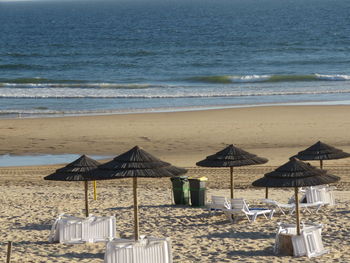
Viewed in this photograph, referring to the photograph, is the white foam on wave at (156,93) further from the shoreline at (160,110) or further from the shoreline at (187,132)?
the shoreline at (187,132)

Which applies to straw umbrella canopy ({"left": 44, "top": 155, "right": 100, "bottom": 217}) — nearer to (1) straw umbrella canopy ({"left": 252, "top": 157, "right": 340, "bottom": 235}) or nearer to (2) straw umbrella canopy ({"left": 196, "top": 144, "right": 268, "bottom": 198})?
(2) straw umbrella canopy ({"left": 196, "top": 144, "right": 268, "bottom": 198})

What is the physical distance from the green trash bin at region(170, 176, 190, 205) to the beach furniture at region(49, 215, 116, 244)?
3.37 metres

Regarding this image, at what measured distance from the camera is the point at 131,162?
12.9 meters

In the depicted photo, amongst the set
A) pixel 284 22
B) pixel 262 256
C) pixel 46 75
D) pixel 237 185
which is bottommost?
pixel 262 256

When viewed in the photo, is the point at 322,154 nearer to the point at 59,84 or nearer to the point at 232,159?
the point at 232,159

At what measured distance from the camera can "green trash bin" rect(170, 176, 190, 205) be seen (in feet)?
57.8

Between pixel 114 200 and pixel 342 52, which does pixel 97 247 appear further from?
pixel 342 52

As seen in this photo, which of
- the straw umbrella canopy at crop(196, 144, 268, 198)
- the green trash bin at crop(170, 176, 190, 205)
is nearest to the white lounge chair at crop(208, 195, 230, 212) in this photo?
the straw umbrella canopy at crop(196, 144, 268, 198)

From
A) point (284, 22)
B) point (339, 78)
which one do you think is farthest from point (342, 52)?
point (284, 22)

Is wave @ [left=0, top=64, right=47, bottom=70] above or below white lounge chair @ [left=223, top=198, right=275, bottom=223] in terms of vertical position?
above

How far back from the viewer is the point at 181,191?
17672 mm

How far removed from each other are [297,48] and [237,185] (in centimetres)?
4602

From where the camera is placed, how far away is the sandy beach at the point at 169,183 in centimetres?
1380

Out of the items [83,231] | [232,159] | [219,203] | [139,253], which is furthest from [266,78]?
[139,253]
